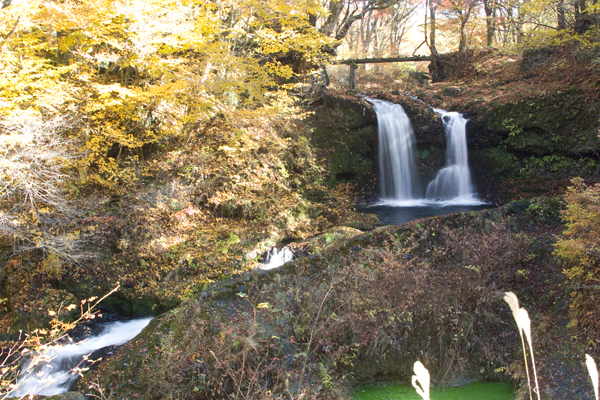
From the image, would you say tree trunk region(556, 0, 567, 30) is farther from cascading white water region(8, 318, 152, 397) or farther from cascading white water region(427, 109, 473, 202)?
cascading white water region(8, 318, 152, 397)

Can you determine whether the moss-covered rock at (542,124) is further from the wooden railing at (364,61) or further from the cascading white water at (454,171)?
the wooden railing at (364,61)

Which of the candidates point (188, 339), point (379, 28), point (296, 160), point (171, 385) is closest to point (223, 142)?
point (296, 160)

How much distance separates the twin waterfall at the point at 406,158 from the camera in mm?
12914

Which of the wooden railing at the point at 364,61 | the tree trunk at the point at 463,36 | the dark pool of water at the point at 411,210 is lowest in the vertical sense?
the dark pool of water at the point at 411,210

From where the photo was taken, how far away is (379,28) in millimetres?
27297

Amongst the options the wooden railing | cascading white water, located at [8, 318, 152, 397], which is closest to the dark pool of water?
cascading white water, located at [8, 318, 152, 397]

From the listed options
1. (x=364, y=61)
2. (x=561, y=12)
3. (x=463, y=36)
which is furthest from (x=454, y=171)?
(x=463, y=36)

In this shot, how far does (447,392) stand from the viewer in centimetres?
458

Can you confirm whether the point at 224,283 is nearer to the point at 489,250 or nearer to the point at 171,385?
the point at 171,385

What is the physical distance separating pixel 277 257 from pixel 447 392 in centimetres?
491

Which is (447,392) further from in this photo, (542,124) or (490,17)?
(490,17)

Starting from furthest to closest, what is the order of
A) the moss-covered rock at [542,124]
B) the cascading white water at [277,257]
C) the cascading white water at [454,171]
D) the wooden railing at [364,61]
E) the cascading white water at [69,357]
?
1. the wooden railing at [364,61]
2. the cascading white water at [454,171]
3. the moss-covered rock at [542,124]
4. the cascading white water at [277,257]
5. the cascading white water at [69,357]

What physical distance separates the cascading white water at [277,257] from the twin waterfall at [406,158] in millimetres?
5588

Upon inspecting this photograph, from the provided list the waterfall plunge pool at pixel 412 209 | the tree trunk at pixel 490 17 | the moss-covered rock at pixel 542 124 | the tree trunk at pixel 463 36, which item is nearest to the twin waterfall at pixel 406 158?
the waterfall plunge pool at pixel 412 209
